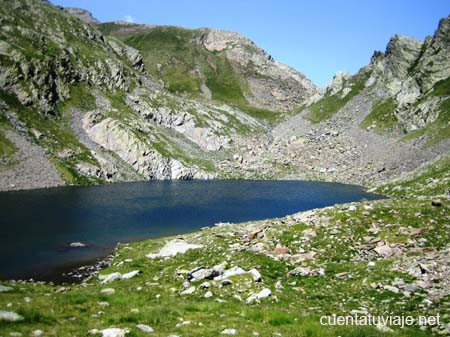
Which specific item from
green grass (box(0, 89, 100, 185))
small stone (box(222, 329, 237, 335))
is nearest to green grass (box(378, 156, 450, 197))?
small stone (box(222, 329, 237, 335))

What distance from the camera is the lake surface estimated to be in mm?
47812

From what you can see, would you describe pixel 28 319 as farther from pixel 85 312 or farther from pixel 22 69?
pixel 22 69

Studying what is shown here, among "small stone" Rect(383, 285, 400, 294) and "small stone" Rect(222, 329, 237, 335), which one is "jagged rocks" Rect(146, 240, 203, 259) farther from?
"small stone" Rect(222, 329, 237, 335)

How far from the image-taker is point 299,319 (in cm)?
1716

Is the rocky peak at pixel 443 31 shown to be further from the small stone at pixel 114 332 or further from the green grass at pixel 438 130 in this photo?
the small stone at pixel 114 332

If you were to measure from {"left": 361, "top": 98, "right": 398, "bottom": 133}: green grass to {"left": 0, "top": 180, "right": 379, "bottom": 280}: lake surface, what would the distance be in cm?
5566

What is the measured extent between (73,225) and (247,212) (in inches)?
1366

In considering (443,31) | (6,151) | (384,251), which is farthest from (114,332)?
(443,31)

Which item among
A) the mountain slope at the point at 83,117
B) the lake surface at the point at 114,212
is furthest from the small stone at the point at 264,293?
the mountain slope at the point at 83,117

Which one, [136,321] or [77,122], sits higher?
[77,122]

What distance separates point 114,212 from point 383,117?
140m

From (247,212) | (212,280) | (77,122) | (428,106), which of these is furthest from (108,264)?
(428,106)

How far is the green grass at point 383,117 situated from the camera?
169400 mm

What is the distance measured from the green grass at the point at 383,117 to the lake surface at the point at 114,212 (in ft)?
183
